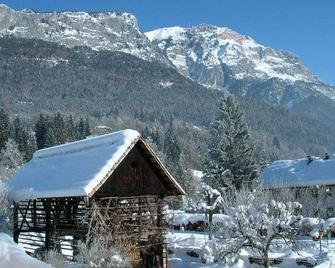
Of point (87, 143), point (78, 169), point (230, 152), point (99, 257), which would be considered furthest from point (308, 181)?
point (99, 257)

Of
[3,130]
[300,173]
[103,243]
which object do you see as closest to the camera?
[103,243]

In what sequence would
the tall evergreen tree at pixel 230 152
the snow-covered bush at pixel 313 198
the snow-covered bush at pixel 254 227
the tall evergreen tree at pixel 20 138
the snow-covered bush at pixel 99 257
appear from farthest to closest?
the tall evergreen tree at pixel 20 138 → the tall evergreen tree at pixel 230 152 → the snow-covered bush at pixel 313 198 → the snow-covered bush at pixel 254 227 → the snow-covered bush at pixel 99 257

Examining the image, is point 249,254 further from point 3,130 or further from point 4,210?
point 3,130

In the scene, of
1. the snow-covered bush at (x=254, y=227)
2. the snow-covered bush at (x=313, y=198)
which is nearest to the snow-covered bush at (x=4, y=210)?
the snow-covered bush at (x=254, y=227)

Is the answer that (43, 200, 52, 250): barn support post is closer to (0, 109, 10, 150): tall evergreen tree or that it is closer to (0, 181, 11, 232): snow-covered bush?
(0, 181, 11, 232): snow-covered bush

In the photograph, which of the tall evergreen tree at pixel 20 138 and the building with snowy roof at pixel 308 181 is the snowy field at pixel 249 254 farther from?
the tall evergreen tree at pixel 20 138

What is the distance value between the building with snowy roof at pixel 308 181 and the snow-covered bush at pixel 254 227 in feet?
39.8

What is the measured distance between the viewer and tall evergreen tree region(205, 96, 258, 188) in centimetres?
6162

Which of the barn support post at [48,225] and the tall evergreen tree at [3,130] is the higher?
the tall evergreen tree at [3,130]

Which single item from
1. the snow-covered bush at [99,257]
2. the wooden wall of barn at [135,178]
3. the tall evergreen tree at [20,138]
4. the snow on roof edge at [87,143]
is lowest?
the snow-covered bush at [99,257]

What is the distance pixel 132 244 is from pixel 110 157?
16.6ft

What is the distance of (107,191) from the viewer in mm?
28953

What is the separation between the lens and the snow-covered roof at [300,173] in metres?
59.1

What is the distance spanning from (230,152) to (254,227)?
98.4ft
